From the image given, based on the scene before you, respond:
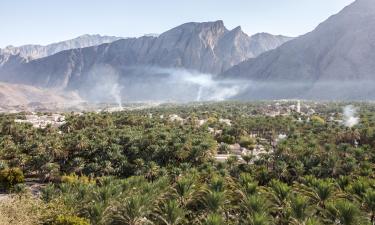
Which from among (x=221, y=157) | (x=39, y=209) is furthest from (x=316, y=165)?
(x=39, y=209)

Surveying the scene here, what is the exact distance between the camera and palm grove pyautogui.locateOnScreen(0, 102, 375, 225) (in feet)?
111

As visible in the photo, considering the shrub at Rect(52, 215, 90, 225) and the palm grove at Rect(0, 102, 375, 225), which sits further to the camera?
the palm grove at Rect(0, 102, 375, 225)

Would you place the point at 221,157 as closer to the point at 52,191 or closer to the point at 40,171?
the point at 40,171

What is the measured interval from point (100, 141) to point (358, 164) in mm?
44353

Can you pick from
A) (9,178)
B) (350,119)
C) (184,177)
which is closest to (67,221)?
(184,177)

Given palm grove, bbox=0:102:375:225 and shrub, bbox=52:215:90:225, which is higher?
shrub, bbox=52:215:90:225

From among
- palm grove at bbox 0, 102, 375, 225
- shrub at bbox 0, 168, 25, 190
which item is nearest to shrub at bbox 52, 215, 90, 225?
palm grove at bbox 0, 102, 375, 225

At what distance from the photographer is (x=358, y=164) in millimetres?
57812

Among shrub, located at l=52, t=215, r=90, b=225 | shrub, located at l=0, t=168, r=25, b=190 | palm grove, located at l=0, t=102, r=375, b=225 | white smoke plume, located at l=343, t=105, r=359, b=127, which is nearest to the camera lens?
shrub, located at l=52, t=215, r=90, b=225

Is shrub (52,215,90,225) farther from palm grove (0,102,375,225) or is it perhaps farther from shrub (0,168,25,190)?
shrub (0,168,25,190)

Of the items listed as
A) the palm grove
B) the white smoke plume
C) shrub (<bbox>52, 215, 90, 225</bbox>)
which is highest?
shrub (<bbox>52, 215, 90, 225</bbox>)

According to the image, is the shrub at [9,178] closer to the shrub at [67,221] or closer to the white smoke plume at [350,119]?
the shrub at [67,221]

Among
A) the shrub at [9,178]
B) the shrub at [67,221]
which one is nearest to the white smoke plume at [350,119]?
the shrub at [9,178]

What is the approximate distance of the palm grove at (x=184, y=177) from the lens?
111ft
